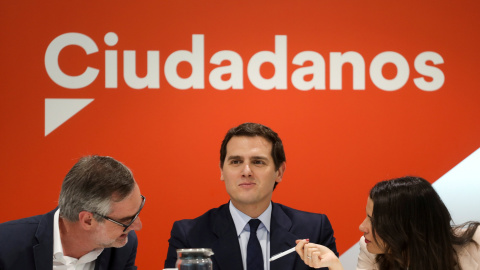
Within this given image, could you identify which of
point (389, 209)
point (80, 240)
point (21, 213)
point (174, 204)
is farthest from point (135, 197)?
point (21, 213)

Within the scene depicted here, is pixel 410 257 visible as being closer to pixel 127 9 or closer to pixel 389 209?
pixel 389 209

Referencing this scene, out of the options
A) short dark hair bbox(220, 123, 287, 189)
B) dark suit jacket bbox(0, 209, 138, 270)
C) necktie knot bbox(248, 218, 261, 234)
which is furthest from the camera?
short dark hair bbox(220, 123, 287, 189)

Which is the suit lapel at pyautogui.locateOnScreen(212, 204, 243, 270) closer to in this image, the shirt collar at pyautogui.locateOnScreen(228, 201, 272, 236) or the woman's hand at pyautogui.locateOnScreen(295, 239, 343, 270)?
the shirt collar at pyautogui.locateOnScreen(228, 201, 272, 236)

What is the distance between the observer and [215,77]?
3.67 meters

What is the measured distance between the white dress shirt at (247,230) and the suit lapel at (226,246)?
0.15ft

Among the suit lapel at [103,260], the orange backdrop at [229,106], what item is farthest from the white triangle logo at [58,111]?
the suit lapel at [103,260]

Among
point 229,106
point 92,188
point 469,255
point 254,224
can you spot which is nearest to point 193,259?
point 92,188

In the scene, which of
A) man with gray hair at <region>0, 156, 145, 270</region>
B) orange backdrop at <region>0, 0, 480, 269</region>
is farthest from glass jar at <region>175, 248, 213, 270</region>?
orange backdrop at <region>0, 0, 480, 269</region>

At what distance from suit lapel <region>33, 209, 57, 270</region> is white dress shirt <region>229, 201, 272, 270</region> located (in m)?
0.93

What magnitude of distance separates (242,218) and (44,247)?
1.02 m

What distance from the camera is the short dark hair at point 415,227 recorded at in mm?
2293

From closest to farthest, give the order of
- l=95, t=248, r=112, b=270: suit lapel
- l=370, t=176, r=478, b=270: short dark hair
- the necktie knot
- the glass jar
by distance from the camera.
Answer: the glass jar, l=370, t=176, r=478, b=270: short dark hair, l=95, t=248, r=112, b=270: suit lapel, the necktie knot

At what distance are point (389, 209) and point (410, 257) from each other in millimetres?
206

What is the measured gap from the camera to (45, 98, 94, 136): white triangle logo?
3.59 metres
